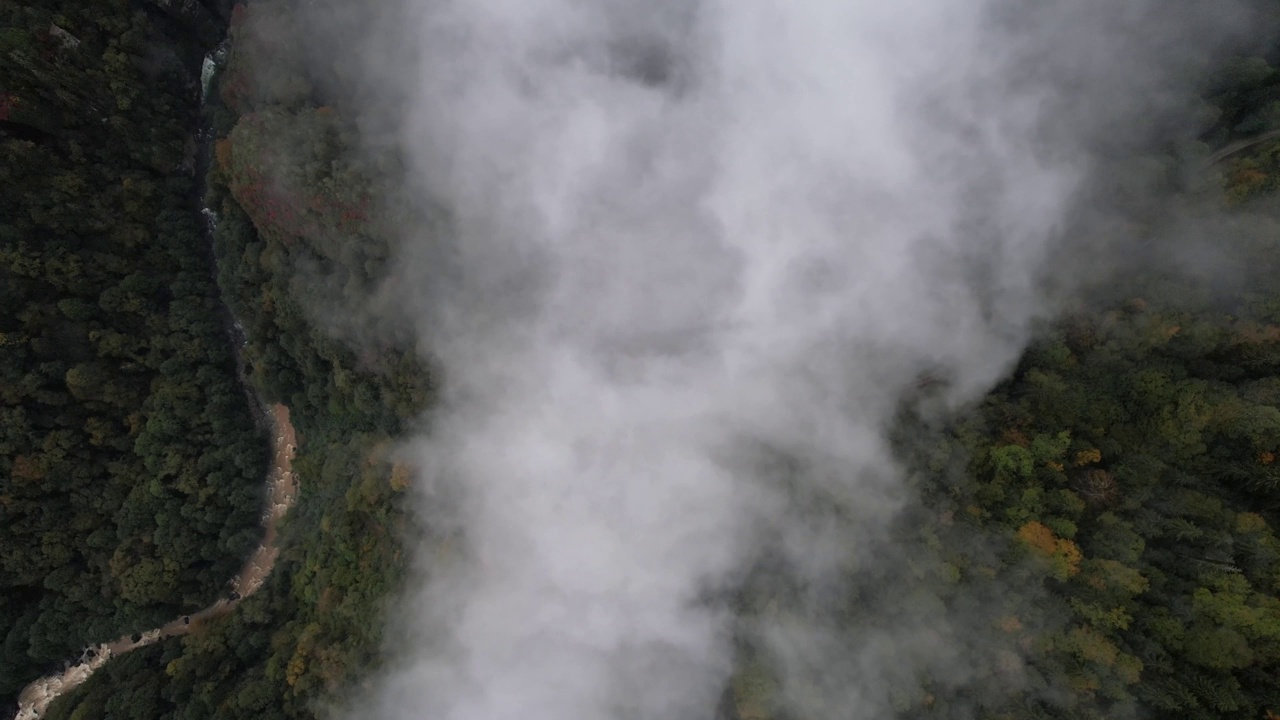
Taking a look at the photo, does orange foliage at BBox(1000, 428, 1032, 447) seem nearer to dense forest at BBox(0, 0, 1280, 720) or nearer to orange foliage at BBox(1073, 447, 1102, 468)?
dense forest at BBox(0, 0, 1280, 720)

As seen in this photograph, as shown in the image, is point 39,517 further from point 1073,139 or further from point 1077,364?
point 1073,139

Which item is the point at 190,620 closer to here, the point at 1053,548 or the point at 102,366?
the point at 102,366

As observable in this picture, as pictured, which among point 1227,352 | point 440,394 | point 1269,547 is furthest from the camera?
point 440,394

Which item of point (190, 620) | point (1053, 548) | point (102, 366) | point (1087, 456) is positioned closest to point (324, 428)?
point (102, 366)

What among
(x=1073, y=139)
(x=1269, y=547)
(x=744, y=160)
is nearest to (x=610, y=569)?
(x=744, y=160)

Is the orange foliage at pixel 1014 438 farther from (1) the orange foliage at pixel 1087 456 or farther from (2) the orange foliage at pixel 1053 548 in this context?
(2) the orange foliage at pixel 1053 548

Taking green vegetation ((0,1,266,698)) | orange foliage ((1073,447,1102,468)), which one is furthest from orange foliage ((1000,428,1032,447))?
green vegetation ((0,1,266,698))

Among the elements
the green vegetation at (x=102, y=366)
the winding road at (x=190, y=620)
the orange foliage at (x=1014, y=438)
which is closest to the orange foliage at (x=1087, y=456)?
the orange foliage at (x=1014, y=438)
